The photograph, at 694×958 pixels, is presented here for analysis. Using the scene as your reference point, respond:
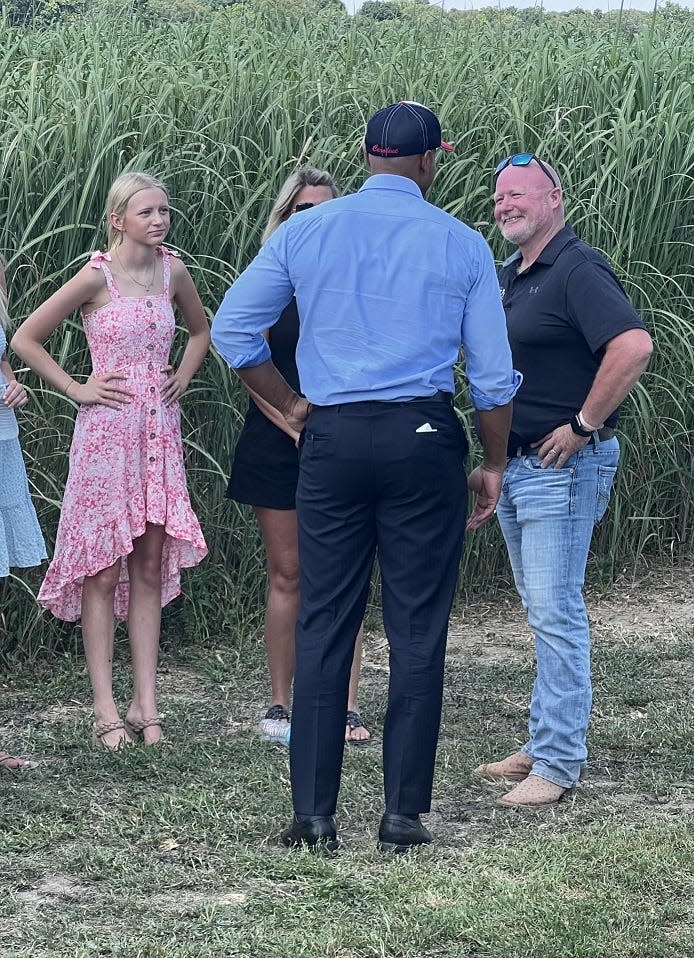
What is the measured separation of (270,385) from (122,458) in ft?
3.39

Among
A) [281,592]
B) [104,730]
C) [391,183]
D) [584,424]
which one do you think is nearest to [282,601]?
[281,592]

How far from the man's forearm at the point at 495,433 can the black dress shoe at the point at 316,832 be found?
100cm

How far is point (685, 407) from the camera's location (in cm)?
672

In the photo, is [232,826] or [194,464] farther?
[194,464]

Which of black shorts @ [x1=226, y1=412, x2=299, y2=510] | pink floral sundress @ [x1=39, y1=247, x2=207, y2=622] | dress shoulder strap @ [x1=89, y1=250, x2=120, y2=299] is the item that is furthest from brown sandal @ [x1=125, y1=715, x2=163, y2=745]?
dress shoulder strap @ [x1=89, y1=250, x2=120, y2=299]

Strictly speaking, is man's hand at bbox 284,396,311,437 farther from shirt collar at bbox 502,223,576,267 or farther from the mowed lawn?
the mowed lawn

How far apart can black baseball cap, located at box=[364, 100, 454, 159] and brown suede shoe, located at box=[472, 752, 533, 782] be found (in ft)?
6.23

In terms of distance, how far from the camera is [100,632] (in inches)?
177

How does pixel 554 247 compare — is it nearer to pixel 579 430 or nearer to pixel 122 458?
pixel 579 430

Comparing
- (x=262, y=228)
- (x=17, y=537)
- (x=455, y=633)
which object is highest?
(x=262, y=228)

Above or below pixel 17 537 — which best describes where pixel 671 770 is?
below

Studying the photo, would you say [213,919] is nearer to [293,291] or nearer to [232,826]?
[232,826]

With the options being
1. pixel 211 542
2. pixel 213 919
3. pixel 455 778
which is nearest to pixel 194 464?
pixel 211 542

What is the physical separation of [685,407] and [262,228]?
2.27 meters
